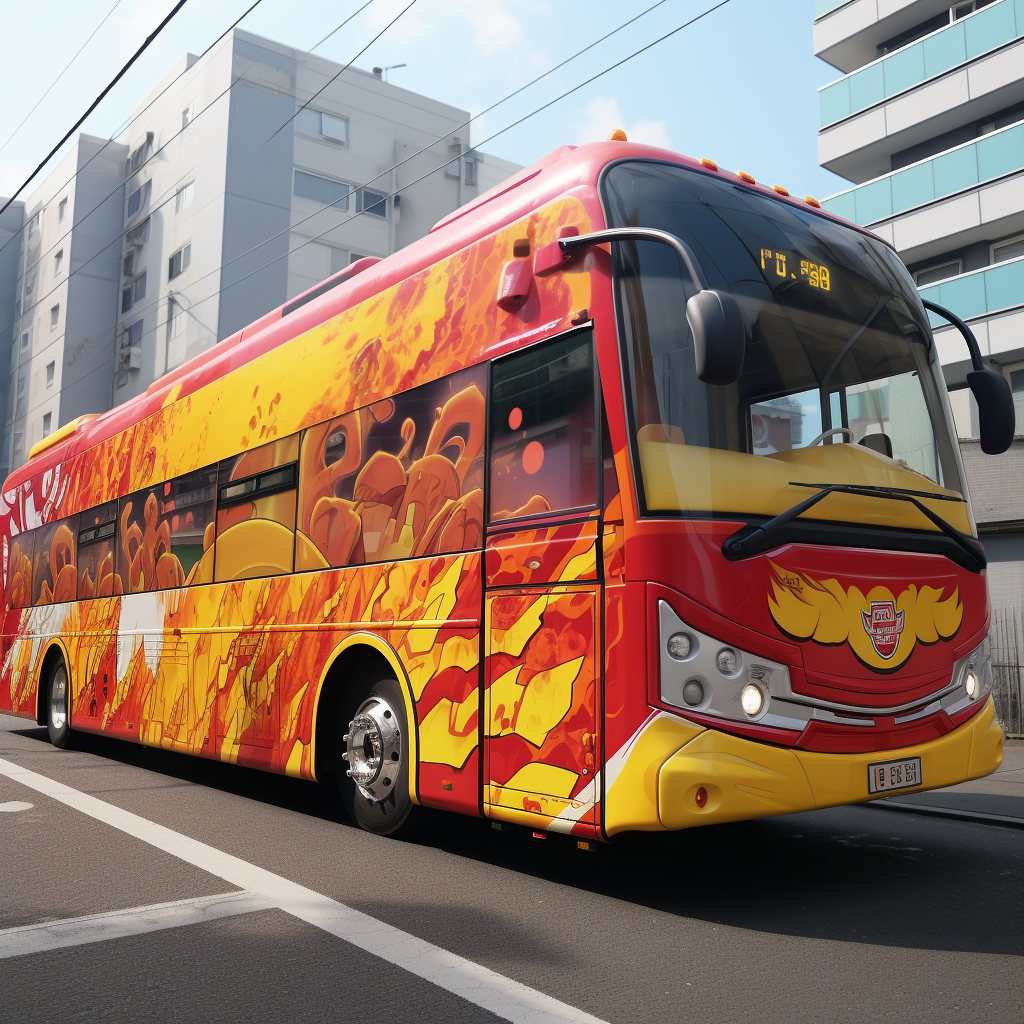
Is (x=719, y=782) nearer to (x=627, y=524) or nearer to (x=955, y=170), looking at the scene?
(x=627, y=524)

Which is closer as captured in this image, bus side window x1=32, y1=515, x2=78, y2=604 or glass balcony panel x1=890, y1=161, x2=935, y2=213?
bus side window x1=32, y1=515, x2=78, y2=604

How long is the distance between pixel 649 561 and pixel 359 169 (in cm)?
3561

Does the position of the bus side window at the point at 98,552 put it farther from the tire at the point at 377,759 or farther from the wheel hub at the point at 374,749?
the wheel hub at the point at 374,749

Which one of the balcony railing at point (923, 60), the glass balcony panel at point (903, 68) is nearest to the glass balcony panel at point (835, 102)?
the balcony railing at point (923, 60)

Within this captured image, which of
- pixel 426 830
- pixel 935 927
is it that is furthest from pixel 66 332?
pixel 935 927

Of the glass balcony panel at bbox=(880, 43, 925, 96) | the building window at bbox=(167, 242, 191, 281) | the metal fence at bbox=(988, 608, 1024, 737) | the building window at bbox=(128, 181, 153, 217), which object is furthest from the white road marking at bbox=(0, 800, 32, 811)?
the building window at bbox=(128, 181, 153, 217)

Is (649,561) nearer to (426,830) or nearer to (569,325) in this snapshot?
(569,325)

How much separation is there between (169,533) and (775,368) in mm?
6188

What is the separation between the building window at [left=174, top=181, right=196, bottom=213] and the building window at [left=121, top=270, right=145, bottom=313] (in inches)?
145

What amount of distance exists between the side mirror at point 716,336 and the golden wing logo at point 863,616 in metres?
0.97

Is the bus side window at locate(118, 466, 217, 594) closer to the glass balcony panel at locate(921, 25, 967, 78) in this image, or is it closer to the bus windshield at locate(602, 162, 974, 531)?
the bus windshield at locate(602, 162, 974, 531)

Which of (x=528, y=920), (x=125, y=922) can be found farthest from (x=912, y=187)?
(x=125, y=922)

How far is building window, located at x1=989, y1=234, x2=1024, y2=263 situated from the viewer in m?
20.2

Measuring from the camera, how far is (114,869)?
569cm
